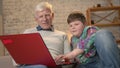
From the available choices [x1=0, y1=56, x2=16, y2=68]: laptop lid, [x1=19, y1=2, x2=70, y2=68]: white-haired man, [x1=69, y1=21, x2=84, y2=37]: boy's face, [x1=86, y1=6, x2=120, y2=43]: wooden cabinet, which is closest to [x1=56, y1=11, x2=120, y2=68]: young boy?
[x1=69, y1=21, x2=84, y2=37]: boy's face

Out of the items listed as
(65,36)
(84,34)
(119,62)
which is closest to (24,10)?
(65,36)

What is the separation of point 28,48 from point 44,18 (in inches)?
31.6

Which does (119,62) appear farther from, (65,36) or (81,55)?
(65,36)

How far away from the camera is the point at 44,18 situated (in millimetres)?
2332

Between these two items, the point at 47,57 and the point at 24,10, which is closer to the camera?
the point at 47,57

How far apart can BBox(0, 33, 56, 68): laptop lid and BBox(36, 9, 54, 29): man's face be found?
2.34ft

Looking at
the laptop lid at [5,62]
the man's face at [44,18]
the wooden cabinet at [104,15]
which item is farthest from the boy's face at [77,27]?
the wooden cabinet at [104,15]

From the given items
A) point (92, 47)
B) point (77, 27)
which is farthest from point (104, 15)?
point (92, 47)

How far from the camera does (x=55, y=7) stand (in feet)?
17.0

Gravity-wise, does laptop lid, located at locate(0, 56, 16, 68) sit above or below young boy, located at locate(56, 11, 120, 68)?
below

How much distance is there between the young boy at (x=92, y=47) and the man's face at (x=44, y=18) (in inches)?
15.1

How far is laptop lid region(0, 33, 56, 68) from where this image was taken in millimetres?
1495

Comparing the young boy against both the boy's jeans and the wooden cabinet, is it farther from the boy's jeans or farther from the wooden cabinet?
the wooden cabinet

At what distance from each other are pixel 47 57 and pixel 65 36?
2.65ft
